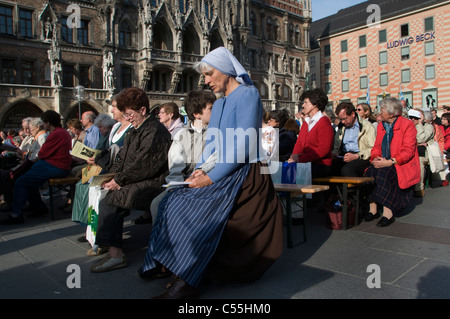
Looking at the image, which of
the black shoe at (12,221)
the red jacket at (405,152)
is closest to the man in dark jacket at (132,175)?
the black shoe at (12,221)

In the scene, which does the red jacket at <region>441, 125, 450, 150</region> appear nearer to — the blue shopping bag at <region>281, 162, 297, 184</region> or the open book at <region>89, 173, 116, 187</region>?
the blue shopping bag at <region>281, 162, 297, 184</region>

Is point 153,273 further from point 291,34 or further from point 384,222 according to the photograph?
point 291,34

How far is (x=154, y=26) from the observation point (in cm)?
3038

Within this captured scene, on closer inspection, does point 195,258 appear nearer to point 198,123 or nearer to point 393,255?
point 198,123

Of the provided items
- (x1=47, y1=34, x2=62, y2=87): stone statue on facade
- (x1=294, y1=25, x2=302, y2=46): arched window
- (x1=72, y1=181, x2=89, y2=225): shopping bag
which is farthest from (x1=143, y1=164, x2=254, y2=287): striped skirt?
(x1=294, y1=25, x2=302, y2=46): arched window

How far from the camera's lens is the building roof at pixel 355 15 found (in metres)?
42.0

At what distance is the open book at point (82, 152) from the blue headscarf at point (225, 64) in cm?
226

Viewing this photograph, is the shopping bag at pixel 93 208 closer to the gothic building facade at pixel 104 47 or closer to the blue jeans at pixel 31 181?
the blue jeans at pixel 31 181

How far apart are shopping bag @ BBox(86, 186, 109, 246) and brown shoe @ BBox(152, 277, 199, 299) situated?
144cm

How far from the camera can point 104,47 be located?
27.4 meters

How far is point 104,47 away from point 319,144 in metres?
25.1

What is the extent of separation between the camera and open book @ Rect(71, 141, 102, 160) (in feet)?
15.6
